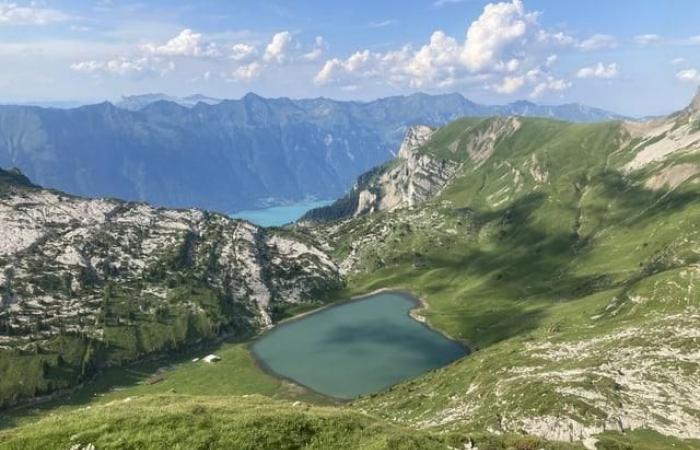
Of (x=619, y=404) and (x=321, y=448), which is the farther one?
(x=619, y=404)

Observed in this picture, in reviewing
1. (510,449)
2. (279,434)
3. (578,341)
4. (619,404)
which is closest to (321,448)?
(279,434)

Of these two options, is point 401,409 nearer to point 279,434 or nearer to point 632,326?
point 632,326

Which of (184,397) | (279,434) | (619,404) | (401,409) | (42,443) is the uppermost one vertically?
(42,443)

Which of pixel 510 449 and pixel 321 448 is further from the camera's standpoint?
pixel 510 449

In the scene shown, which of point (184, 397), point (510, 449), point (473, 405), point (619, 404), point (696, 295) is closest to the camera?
point (510, 449)

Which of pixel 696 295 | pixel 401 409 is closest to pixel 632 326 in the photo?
pixel 696 295

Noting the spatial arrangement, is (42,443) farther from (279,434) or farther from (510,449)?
(510,449)

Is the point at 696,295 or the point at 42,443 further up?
the point at 42,443

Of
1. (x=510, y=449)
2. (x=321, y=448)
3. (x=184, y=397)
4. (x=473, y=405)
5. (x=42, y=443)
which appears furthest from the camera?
(x=473, y=405)

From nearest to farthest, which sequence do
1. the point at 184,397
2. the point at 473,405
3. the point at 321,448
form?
the point at 321,448 → the point at 184,397 → the point at 473,405
